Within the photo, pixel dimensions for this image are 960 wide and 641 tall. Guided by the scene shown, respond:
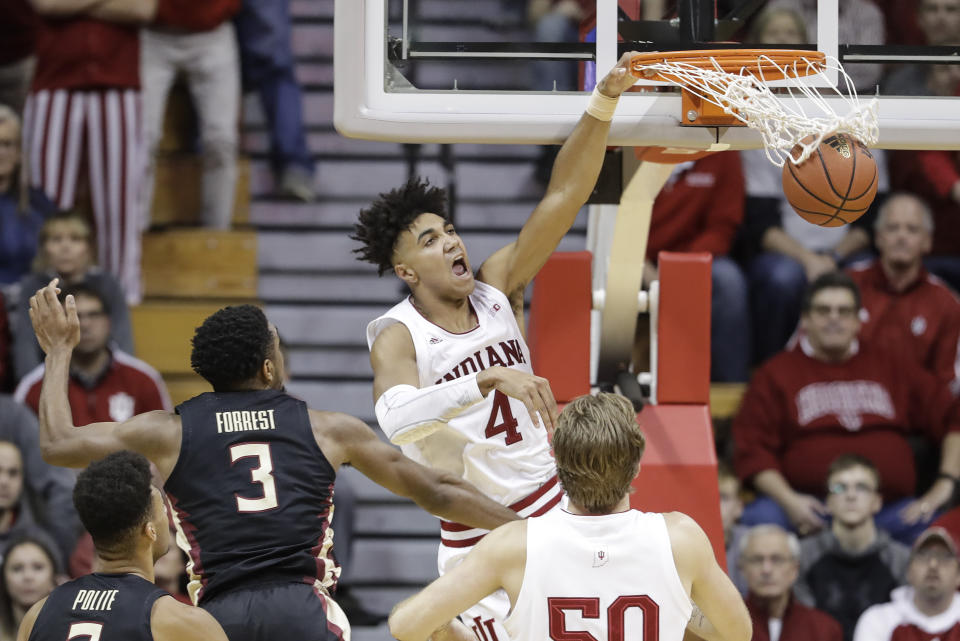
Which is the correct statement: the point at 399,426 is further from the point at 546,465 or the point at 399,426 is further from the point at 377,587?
the point at 377,587

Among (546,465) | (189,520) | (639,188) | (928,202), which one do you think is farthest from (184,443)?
(928,202)

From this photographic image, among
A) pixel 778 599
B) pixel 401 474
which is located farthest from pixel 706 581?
pixel 778 599

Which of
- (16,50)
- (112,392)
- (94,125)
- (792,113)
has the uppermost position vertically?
(16,50)

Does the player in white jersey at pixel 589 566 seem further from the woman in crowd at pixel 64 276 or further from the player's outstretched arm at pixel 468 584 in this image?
the woman in crowd at pixel 64 276

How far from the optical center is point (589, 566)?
3.14 metres

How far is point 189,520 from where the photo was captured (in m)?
3.82

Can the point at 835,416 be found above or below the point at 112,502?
below

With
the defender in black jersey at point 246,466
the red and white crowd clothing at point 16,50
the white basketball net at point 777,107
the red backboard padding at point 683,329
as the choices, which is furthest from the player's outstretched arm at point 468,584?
the red and white crowd clothing at point 16,50

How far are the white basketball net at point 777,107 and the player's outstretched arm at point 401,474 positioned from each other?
50.3 inches

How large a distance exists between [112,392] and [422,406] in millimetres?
3302

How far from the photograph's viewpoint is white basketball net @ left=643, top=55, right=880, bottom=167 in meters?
3.98

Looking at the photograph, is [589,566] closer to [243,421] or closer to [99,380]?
[243,421]

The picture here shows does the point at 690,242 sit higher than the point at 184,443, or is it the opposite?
the point at 690,242

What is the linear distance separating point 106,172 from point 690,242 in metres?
3.13
